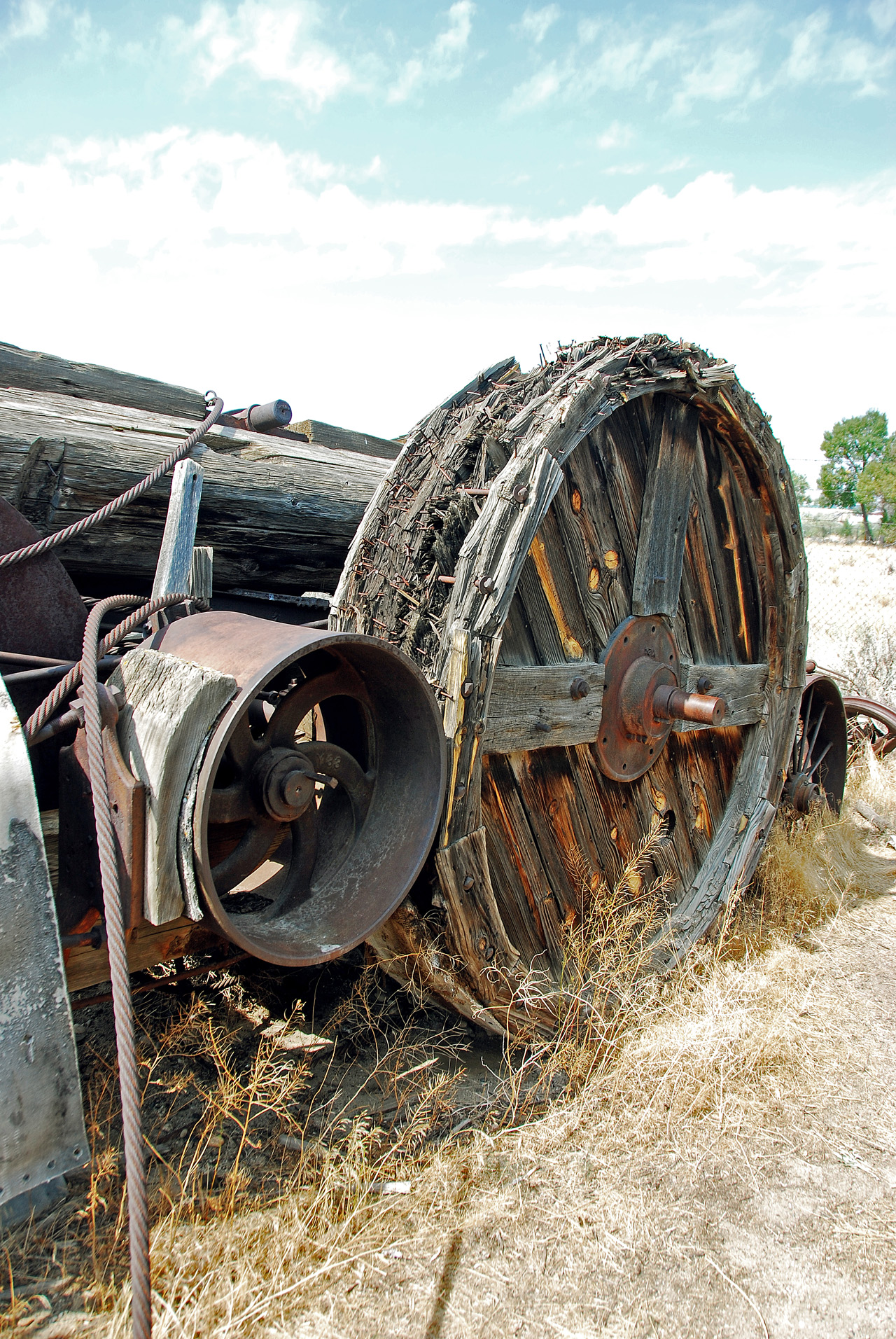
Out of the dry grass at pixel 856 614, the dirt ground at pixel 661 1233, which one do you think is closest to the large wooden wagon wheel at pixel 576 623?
the dirt ground at pixel 661 1233

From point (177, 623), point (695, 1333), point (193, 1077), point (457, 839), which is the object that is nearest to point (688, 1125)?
point (695, 1333)

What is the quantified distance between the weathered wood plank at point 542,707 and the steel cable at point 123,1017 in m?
1.14

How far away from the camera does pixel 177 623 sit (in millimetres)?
2029

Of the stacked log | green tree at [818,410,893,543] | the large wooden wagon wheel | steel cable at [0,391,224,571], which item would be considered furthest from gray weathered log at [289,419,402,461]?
green tree at [818,410,893,543]

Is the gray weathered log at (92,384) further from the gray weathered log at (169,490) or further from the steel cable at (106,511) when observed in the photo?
the steel cable at (106,511)

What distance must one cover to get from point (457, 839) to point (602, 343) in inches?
69.7

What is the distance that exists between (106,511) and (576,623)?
5.11ft

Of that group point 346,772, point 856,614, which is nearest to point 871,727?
point 346,772

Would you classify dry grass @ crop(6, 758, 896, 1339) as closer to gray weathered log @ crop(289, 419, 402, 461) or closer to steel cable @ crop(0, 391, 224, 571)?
steel cable @ crop(0, 391, 224, 571)

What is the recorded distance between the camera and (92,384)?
339 cm

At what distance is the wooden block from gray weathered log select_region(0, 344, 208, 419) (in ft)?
7.23

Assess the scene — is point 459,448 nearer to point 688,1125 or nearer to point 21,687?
point 21,687

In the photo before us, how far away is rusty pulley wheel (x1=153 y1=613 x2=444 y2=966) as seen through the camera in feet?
5.77

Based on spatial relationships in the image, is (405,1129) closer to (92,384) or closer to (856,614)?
(92,384)
